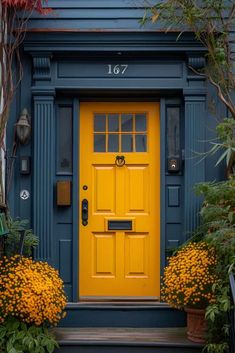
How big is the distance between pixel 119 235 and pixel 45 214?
2.61ft

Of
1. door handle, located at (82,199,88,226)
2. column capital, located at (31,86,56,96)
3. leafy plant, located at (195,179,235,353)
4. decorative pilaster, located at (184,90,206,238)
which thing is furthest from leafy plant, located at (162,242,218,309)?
column capital, located at (31,86,56,96)

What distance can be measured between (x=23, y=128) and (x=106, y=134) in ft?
2.84

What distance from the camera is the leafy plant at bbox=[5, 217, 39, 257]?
650 cm

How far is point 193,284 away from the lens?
5.96 meters

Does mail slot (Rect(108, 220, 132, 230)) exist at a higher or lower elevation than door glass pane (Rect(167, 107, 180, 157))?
lower

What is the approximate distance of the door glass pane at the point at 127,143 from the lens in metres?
7.03

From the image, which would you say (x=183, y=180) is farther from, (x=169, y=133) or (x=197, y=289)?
(x=197, y=289)

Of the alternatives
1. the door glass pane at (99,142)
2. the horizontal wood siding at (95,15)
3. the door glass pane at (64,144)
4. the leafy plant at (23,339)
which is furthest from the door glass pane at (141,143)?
the leafy plant at (23,339)

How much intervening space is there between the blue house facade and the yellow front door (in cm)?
1

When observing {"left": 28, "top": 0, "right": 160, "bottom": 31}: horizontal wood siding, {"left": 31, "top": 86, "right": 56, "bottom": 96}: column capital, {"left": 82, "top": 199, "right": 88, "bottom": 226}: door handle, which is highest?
{"left": 28, "top": 0, "right": 160, "bottom": 31}: horizontal wood siding

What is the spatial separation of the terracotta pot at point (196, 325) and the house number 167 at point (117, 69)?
2.43 m

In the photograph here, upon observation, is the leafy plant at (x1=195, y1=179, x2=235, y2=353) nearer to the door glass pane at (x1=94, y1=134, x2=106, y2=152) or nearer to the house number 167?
the door glass pane at (x1=94, y1=134, x2=106, y2=152)

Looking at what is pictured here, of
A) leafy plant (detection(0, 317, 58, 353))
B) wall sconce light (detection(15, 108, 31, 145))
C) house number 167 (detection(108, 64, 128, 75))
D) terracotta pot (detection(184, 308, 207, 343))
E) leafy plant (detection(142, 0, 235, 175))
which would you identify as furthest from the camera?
house number 167 (detection(108, 64, 128, 75))

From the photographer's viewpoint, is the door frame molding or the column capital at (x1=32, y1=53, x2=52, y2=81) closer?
the column capital at (x1=32, y1=53, x2=52, y2=81)
